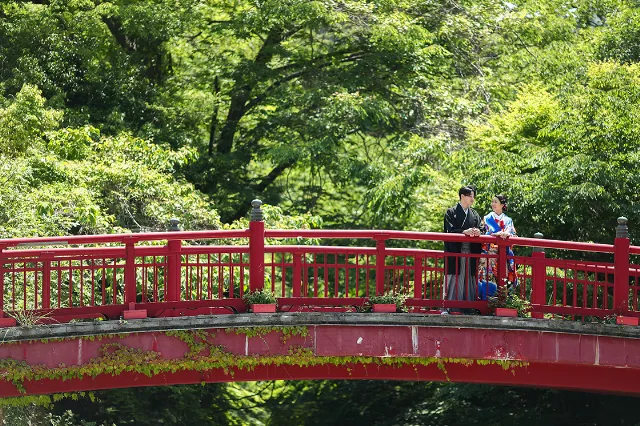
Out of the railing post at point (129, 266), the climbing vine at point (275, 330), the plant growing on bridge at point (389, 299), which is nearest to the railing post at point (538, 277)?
the plant growing on bridge at point (389, 299)

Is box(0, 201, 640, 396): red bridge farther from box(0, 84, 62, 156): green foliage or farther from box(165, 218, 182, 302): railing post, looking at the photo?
box(0, 84, 62, 156): green foliage

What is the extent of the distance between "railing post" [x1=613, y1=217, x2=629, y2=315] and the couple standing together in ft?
3.59

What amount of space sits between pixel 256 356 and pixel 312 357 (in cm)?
60

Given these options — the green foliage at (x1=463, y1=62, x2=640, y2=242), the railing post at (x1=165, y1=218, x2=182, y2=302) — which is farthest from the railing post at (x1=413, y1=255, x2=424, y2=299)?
the green foliage at (x1=463, y1=62, x2=640, y2=242)

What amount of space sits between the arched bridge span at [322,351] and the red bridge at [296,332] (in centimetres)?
1

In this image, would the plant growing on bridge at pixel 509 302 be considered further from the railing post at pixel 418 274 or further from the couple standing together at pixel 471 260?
the railing post at pixel 418 274

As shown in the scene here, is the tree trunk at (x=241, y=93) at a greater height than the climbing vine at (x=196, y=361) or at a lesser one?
greater

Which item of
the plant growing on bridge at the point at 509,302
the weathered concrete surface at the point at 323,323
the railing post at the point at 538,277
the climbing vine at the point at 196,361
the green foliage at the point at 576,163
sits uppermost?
the green foliage at the point at 576,163

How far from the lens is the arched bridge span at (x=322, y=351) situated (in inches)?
431

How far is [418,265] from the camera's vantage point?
11305 millimetres

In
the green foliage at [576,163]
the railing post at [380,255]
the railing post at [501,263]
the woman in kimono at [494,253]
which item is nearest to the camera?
the railing post at [380,255]

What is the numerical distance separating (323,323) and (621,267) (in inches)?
127

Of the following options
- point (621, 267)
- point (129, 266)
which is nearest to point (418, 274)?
point (621, 267)

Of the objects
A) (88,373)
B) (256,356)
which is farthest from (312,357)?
(88,373)
